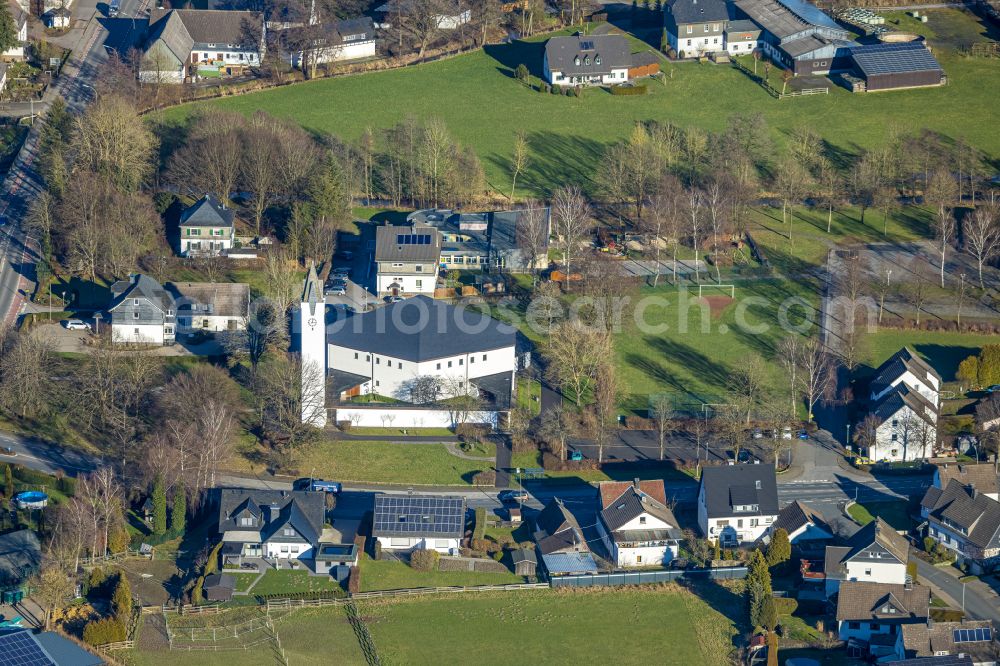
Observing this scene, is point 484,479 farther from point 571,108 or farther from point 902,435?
point 571,108

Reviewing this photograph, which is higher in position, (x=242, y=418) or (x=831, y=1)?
(x=831, y=1)

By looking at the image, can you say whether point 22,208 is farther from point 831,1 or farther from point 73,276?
point 831,1

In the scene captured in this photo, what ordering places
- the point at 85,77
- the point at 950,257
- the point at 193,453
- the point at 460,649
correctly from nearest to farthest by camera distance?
1. the point at 460,649
2. the point at 193,453
3. the point at 950,257
4. the point at 85,77

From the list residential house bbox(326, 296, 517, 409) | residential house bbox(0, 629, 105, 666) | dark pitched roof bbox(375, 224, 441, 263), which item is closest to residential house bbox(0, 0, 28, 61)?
dark pitched roof bbox(375, 224, 441, 263)

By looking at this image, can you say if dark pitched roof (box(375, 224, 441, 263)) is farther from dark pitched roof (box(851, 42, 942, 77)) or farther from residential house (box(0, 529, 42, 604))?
dark pitched roof (box(851, 42, 942, 77))

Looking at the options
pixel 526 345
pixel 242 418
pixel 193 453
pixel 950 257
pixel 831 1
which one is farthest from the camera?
pixel 831 1

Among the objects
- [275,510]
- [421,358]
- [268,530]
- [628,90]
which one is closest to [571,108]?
[628,90]

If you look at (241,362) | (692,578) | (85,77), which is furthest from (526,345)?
(85,77)
